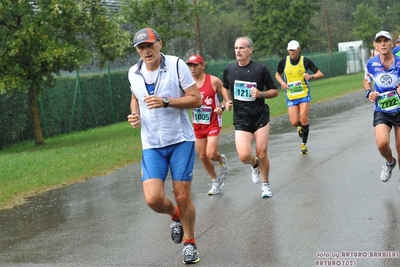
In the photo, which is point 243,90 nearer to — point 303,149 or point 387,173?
point 387,173

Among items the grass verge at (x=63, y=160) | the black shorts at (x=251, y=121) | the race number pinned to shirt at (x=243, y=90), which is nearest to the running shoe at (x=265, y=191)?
the black shorts at (x=251, y=121)

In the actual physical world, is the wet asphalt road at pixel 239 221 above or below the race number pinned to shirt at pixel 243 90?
below

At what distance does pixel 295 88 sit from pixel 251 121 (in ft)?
15.6

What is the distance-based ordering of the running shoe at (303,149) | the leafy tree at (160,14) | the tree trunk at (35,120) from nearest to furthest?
the running shoe at (303,149) < the tree trunk at (35,120) < the leafy tree at (160,14)

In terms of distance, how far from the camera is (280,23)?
158 feet

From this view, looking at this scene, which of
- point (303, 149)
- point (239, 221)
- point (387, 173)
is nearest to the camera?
point (239, 221)

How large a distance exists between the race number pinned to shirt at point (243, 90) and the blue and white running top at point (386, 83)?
1568mm

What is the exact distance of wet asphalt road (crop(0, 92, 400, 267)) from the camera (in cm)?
Answer: 731

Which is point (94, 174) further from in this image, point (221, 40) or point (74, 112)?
point (221, 40)

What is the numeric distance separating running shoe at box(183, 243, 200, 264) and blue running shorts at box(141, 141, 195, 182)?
62cm

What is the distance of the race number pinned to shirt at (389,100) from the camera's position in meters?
9.66

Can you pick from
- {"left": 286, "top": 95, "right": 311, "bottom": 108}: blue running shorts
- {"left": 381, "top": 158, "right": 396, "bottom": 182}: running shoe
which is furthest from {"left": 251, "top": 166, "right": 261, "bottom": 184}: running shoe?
{"left": 286, "top": 95, "right": 311, "bottom": 108}: blue running shorts

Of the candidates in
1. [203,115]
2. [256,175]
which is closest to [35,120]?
[203,115]

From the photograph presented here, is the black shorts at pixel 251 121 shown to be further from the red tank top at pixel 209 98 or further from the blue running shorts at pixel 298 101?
the blue running shorts at pixel 298 101
